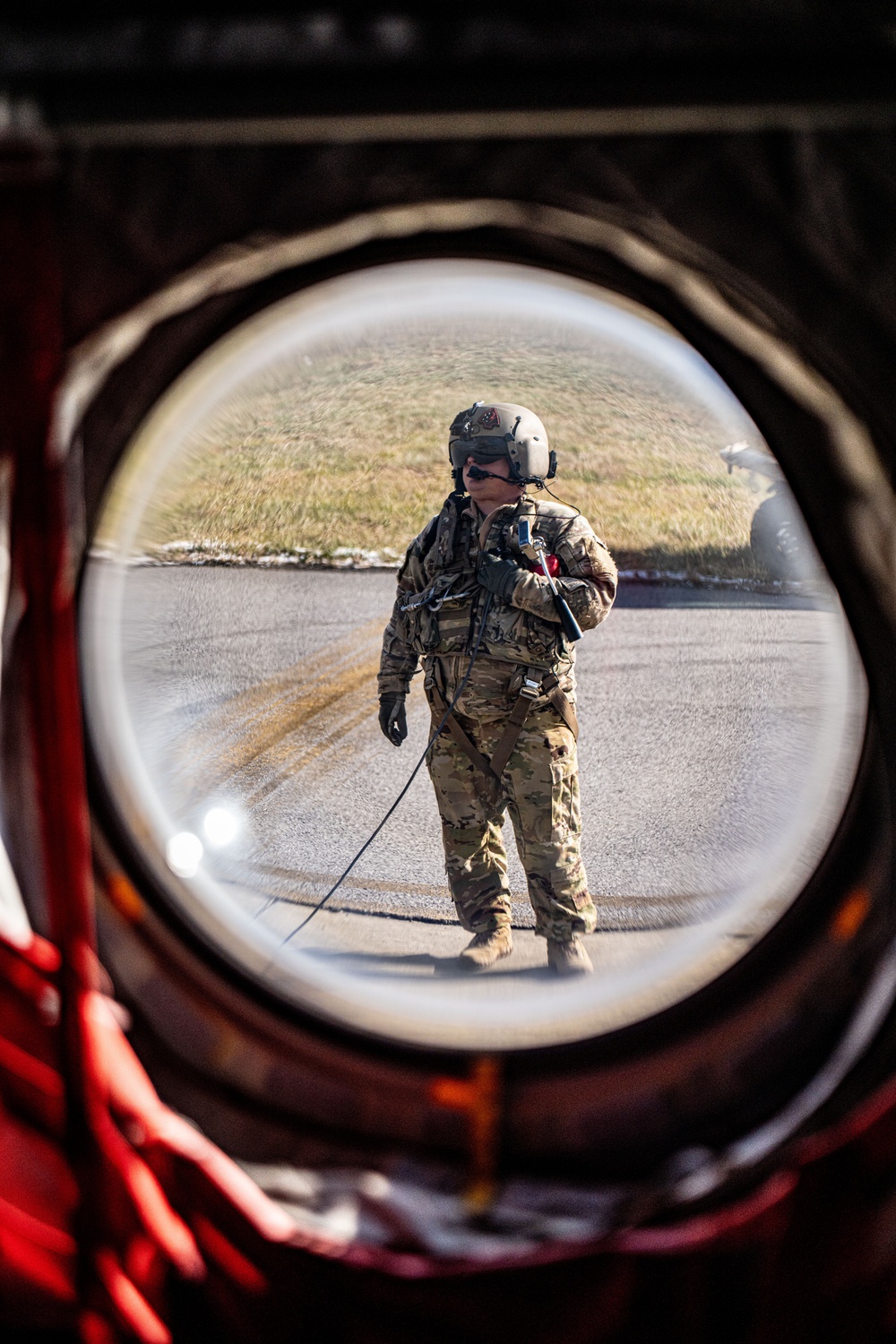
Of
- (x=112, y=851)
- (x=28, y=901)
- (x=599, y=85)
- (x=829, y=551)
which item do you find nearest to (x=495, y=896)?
(x=112, y=851)

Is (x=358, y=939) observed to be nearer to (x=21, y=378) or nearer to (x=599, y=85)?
(x=21, y=378)

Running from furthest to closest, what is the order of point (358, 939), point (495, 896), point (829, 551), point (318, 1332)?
point (358, 939) → point (495, 896) → point (318, 1332) → point (829, 551)

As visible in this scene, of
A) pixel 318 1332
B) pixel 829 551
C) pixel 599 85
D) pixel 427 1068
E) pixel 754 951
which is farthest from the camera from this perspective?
pixel 427 1068

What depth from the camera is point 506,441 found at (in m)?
2.38

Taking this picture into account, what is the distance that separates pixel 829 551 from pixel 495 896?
6.17 feet

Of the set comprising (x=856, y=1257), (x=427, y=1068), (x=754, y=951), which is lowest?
(x=856, y=1257)

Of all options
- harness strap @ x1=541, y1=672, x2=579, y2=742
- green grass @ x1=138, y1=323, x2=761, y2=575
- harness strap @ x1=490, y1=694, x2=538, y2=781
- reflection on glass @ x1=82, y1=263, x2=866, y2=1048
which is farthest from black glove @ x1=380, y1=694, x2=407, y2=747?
green grass @ x1=138, y1=323, x2=761, y2=575

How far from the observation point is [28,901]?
1.28 m

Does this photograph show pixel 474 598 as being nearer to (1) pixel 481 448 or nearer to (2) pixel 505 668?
(2) pixel 505 668

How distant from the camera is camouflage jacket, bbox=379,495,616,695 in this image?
232 cm

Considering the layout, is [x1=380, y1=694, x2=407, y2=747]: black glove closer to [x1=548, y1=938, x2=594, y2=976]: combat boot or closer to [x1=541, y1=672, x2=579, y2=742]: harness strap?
[x1=541, y1=672, x2=579, y2=742]: harness strap

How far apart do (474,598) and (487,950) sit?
1.10 meters

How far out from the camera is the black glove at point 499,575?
2.29 meters

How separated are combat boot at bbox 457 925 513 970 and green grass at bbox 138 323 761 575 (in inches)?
135
